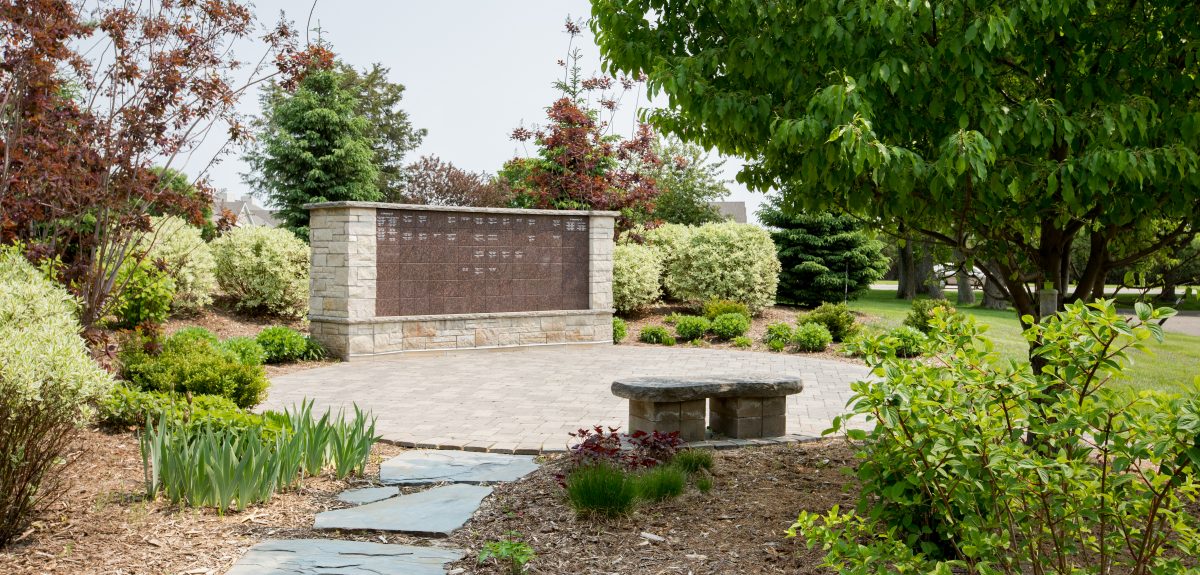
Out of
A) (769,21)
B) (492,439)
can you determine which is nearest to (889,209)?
(769,21)

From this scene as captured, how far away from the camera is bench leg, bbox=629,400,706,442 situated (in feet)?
19.7

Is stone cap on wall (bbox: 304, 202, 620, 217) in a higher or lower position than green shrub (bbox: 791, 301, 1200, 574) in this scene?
higher

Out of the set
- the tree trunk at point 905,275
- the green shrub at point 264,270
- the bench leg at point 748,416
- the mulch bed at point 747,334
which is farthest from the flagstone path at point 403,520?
the tree trunk at point 905,275

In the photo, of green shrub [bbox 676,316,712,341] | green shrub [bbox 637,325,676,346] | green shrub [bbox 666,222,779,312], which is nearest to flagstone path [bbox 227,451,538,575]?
green shrub [bbox 637,325,676,346]

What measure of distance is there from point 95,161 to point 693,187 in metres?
22.5

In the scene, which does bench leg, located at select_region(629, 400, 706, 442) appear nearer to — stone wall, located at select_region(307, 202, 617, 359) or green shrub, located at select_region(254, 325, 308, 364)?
stone wall, located at select_region(307, 202, 617, 359)

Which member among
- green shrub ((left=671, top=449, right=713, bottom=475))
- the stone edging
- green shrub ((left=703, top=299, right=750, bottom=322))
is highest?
green shrub ((left=703, top=299, right=750, bottom=322))

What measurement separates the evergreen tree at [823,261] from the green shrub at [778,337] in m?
6.50

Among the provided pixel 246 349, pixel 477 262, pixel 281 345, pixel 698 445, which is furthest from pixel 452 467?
pixel 477 262

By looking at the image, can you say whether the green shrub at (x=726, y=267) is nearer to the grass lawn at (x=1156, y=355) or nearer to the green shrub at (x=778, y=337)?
the grass lawn at (x=1156, y=355)

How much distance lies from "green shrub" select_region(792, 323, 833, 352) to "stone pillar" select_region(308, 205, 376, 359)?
21.8 feet

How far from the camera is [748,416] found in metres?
6.31

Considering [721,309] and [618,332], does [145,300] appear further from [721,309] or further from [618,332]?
[721,309]

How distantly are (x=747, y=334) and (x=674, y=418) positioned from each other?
971cm
